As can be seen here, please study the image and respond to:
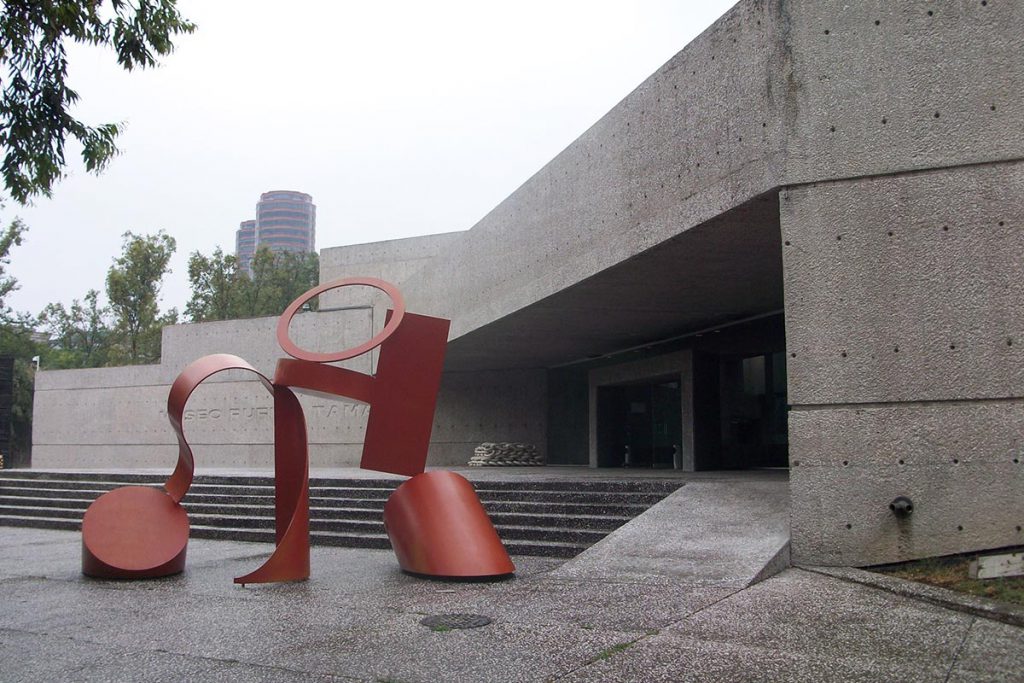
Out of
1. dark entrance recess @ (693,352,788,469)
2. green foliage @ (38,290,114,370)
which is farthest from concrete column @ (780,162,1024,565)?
green foliage @ (38,290,114,370)

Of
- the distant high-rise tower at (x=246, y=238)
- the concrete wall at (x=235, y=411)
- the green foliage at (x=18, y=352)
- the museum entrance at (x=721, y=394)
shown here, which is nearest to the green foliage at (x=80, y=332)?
the green foliage at (x=18, y=352)

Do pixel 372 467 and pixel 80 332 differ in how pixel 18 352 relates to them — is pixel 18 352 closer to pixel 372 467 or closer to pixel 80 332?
pixel 80 332

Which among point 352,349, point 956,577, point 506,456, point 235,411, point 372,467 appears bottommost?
point 956,577

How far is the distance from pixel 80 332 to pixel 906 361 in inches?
2039

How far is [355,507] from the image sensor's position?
40.3 feet

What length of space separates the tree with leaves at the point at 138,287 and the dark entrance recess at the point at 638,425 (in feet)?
94.2

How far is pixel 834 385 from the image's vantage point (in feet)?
24.4

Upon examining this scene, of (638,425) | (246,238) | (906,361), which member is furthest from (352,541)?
(246,238)

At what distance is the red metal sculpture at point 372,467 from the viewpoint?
776 cm

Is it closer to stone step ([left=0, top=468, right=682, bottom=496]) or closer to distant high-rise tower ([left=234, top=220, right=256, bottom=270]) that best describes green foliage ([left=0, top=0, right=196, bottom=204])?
stone step ([left=0, top=468, right=682, bottom=496])

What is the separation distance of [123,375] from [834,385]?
22697 mm

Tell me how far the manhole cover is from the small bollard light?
3.54m

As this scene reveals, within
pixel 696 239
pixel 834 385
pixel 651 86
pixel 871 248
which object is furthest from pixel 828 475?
pixel 651 86

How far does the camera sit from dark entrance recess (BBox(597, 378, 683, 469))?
18.1 metres
